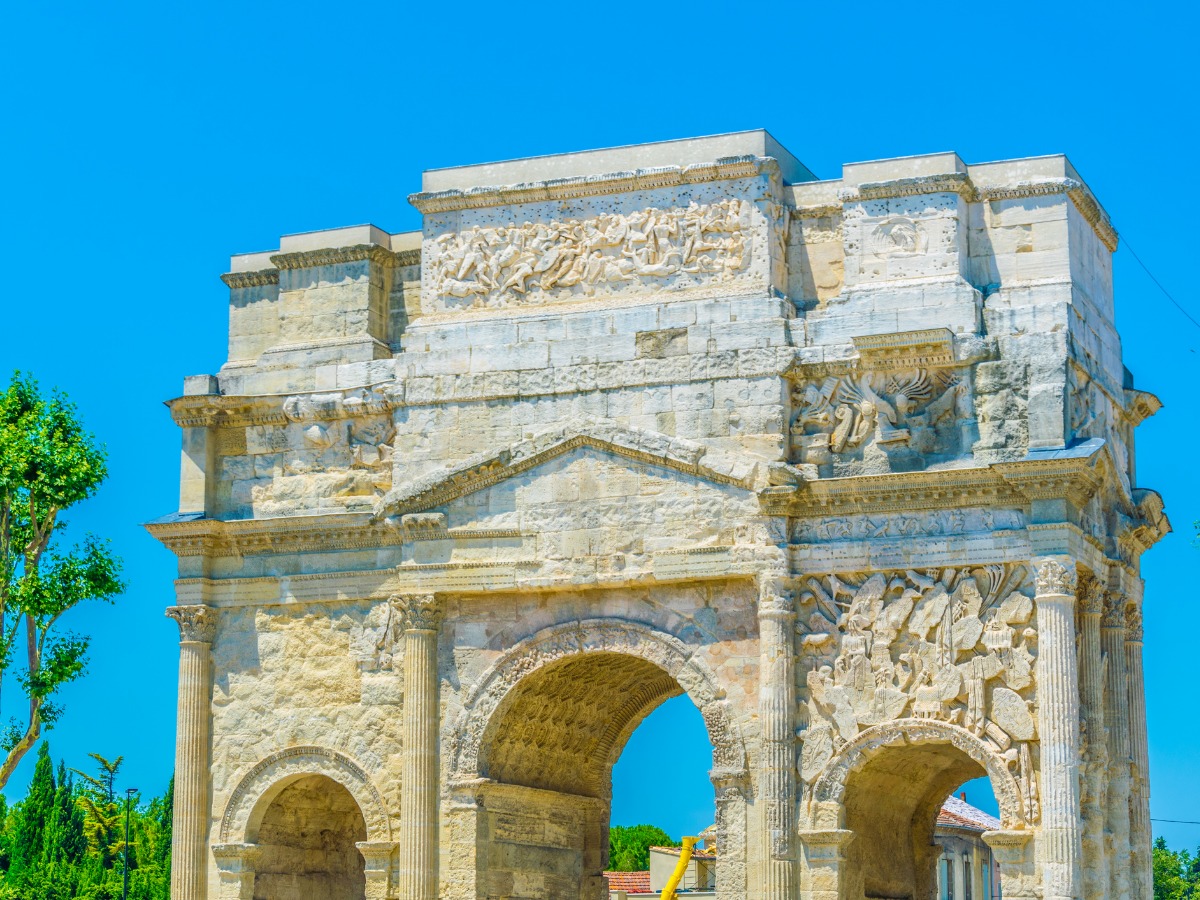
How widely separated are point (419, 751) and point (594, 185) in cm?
688

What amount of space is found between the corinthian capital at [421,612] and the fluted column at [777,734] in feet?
12.8

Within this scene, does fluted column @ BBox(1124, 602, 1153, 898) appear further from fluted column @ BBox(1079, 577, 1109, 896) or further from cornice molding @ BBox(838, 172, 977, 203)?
cornice molding @ BBox(838, 172, 977, 203)

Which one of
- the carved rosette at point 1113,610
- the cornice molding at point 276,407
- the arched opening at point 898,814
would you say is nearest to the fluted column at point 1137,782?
the carved rosette at point 1113,610

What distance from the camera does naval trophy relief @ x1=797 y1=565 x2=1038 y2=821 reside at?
75.5 ft

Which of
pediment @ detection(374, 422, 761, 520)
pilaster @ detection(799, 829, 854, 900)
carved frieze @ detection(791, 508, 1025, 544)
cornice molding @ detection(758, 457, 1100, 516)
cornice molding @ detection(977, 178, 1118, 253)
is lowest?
pilaster @ detection(799, 829, 854, 900)

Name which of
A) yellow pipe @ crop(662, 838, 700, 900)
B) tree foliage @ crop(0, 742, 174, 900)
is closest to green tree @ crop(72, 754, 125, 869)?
tree foliage @ crop(0, 742, 174, 900)

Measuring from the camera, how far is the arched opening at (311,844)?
87.6 ft

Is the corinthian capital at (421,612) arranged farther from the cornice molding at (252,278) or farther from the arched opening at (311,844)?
the cornice molding at (252,278)

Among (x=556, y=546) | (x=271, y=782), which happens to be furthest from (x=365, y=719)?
(x=556, y=546)

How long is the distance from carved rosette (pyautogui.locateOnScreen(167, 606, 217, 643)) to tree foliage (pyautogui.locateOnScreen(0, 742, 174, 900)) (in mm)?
14367

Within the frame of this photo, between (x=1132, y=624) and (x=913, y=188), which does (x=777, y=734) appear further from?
(x=913, y=188)

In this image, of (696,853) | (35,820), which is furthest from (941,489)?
(35,820)

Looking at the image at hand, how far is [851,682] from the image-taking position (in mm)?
23688

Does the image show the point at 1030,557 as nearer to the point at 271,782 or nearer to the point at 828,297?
the point at 828,297
